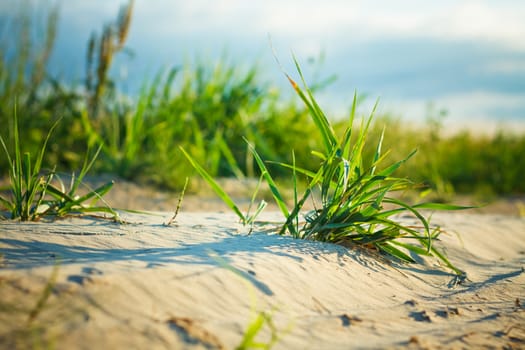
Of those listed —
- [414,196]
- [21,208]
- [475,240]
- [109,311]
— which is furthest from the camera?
[414,196]

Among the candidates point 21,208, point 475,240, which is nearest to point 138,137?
point 21,208

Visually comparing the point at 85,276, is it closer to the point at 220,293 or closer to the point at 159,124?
the point at 220,293

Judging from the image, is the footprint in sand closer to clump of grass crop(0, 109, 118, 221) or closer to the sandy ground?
the sandy ground

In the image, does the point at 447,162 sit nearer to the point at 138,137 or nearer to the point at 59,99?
the point at 138,137

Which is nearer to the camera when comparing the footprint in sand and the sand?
the sand

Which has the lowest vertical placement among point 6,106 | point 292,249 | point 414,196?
point 414,196

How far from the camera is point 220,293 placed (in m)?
1.41

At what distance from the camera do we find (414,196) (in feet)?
15.9

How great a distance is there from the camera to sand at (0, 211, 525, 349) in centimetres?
115

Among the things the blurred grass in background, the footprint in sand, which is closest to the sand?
the footprint in sand

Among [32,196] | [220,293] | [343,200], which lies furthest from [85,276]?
[343,200]

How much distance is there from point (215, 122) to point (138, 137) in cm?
98

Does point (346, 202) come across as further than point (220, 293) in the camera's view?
Yes

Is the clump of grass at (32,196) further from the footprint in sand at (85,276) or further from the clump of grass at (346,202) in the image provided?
the clump of grass at (346,202)
